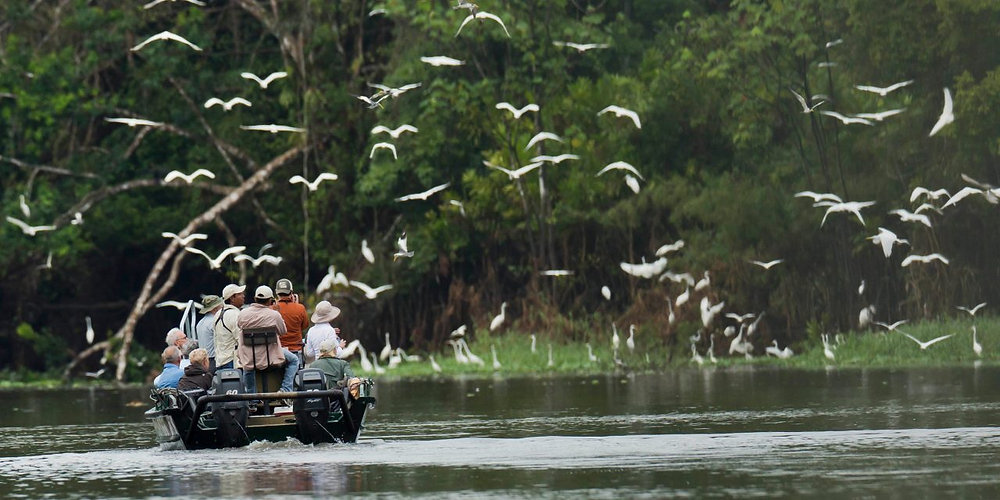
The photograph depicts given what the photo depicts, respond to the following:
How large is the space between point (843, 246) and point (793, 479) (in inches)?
1122

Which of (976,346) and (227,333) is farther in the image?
(976,346)

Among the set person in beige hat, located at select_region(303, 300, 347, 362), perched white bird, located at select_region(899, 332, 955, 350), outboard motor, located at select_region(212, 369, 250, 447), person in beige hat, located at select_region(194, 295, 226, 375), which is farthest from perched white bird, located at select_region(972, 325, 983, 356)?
outboard motor, located at select_region(212, 369, 250, 447)

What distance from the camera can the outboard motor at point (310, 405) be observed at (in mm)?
24875

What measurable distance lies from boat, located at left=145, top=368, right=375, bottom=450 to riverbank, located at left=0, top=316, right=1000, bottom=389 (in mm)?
19286

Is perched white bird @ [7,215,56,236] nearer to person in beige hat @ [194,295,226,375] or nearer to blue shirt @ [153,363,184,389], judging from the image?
blue shirt @ [153,363,184,389]

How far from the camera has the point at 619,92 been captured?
5116 cm

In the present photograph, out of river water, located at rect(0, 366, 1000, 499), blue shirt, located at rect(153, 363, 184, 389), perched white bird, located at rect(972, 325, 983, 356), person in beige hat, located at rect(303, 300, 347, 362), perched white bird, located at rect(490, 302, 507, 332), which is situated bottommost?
river water, located at rect(0, 366, 1000, 499)

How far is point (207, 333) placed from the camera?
85.6 feet

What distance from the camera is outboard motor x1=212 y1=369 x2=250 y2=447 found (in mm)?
24828

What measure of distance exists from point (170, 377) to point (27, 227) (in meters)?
22.1

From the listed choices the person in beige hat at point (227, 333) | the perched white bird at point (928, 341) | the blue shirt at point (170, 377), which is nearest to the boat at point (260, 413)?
the person in beige hat at point (227, 333)

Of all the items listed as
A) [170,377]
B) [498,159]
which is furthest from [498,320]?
[170,377]

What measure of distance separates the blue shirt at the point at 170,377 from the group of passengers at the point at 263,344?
4 centimetres

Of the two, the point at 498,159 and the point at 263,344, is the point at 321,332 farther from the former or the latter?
the point at 498,159
